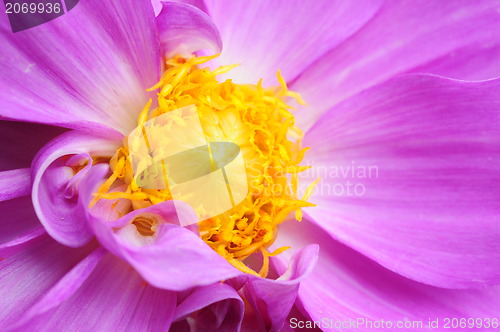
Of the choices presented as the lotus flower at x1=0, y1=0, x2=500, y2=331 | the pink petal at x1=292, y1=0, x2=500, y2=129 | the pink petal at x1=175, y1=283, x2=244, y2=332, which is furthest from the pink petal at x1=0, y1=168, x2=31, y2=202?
the pink petal at x1=292, y1=0, x2=500, y2=129

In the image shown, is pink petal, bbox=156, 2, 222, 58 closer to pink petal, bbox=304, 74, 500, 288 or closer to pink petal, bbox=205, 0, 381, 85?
pink petal, bbox=205, 0, 381, 85

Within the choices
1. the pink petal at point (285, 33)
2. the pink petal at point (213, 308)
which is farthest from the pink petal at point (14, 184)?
the pink petal at point (285, 33)

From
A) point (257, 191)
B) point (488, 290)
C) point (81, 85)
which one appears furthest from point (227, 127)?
point (488, 290)

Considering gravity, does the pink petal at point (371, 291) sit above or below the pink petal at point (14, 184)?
below

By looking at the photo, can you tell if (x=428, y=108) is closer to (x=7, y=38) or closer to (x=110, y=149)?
(x=110, y=149)

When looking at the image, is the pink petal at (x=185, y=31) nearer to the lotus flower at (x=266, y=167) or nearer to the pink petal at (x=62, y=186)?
the lotus flower at (x=266, y=167)

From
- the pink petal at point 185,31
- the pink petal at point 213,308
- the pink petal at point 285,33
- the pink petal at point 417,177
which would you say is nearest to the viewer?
the pink petal at point 213,308

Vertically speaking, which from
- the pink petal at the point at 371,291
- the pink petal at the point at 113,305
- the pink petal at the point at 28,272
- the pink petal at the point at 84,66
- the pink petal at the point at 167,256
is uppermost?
the pink petal at the point at 84,66
